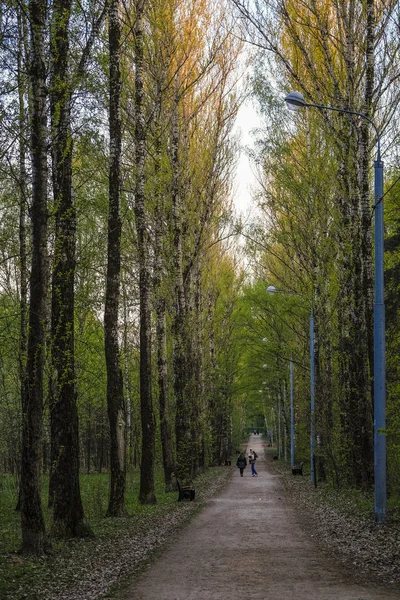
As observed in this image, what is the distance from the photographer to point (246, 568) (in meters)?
9.91

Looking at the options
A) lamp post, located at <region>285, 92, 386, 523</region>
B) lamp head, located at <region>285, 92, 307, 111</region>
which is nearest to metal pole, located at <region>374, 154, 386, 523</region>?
lamp post, located at <region>285, 92, 386, 523</region>

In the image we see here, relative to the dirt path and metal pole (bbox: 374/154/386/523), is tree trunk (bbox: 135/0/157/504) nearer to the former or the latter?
the dirt path

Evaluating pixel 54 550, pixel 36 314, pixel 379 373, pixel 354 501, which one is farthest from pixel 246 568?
pixel 354 501

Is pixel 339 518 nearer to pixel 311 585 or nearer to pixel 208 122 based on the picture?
pixel 311 585

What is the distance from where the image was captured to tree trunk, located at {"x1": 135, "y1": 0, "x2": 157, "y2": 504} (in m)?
18.2

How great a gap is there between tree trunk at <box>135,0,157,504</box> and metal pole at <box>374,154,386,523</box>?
20.9 feet

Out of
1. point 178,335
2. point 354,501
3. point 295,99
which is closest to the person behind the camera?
point 295,99

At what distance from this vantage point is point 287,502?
2259 cm

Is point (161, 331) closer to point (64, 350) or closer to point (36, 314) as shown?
point (64, 350)

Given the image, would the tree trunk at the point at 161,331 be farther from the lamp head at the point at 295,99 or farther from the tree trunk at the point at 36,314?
the tree trunk at the point at 36,314

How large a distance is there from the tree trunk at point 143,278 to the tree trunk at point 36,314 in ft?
23.8

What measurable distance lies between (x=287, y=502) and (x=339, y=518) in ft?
22.0

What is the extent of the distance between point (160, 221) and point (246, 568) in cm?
1492

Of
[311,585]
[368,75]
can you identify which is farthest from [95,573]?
[368,75]
